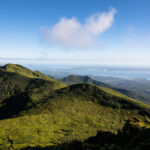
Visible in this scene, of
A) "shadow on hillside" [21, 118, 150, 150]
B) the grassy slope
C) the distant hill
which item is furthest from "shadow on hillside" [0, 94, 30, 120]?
"shadow on hillside" [21, 118, 150, 150]

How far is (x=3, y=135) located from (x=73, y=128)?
1581 inches

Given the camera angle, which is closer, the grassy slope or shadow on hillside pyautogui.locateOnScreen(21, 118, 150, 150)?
shadow on hillside pyautogui.locateOnScreen(21, 118, 150, 150)

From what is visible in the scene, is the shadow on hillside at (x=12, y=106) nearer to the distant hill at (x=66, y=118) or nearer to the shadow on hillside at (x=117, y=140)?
the distant hill at (x=66, y=118)

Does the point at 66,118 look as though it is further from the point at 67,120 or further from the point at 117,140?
the point at 117,140

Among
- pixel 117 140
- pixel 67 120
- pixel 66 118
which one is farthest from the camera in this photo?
pixel 66 118

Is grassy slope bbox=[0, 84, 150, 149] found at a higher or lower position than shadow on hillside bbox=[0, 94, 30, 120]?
higher

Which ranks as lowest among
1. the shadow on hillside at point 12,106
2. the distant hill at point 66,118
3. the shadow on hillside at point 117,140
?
the shadow on hillside at point 12,106

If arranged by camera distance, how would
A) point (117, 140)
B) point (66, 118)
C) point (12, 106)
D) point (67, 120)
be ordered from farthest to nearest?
point (12, 106), point (66, 118), point (67, 120), point (117, 140)

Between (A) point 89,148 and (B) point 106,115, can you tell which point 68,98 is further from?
(A) point 89,148

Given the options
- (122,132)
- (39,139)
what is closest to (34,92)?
(39,139)

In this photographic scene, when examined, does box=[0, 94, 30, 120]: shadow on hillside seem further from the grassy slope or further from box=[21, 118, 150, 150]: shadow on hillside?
box=[21, 118, 150, 150]: shadow on hillside

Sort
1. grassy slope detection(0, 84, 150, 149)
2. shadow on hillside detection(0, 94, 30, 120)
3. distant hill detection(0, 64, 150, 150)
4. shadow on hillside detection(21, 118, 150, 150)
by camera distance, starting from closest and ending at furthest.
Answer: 1. shadow on hillside detection(21, 118, 150, 150)
2. distant hill detection(0, 64, 150, 150)
3. grassy slope detection(0, 84, 150, 149)
4. shadow on hillside detection(0, 94, 30, 120)

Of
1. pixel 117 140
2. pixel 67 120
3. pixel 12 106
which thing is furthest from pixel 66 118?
pixel 12 106

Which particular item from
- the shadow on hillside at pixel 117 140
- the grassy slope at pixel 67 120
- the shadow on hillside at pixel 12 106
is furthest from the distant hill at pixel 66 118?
the shadow on hillside at pixel 117 140
